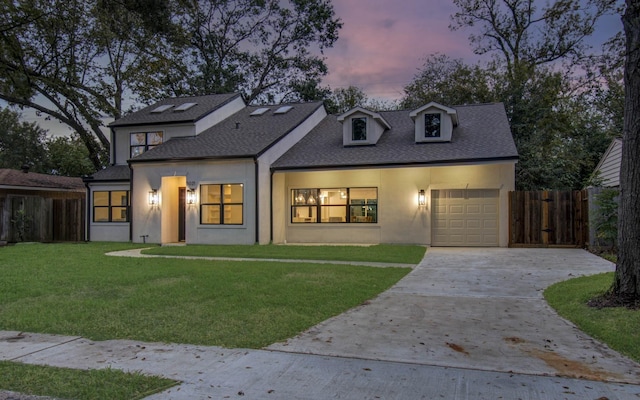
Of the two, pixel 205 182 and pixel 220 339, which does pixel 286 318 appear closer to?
pixel 220 339

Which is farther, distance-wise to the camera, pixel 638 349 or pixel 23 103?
pixel 23 103

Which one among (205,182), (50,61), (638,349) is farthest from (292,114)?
(638,349)

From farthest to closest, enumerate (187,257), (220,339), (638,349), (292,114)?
(292,114), (187,257), (220,339), (638,349)

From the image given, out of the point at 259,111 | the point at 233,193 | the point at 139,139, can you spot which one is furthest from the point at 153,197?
the point at 259,111

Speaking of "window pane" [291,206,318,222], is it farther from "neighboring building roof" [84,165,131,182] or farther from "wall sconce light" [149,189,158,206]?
"neighboring building roof" [84,165,131,182]

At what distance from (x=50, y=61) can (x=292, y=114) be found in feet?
44.0

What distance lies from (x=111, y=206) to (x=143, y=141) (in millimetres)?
3086

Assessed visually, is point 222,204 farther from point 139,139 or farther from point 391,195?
point 391,195

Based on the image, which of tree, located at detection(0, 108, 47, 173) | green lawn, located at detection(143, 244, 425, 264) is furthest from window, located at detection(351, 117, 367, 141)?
tree, located at detection(0, 108, 47, 173)

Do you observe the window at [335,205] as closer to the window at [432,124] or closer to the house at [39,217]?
the window at [432,124]

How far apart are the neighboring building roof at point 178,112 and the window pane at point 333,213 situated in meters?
6.68

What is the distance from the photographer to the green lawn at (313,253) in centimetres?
1258

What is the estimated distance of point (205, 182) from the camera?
1730 cm

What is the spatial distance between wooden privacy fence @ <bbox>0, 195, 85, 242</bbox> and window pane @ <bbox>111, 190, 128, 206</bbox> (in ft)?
5.44
